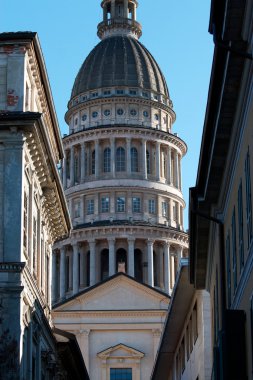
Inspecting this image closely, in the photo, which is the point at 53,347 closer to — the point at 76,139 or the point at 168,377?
the point at 168,377

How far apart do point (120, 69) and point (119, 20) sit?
10364 millimetres

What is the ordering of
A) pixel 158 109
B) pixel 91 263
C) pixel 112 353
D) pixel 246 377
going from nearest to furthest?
pixel 246 377 < pixel 112 353 < pixel 91 263 < pixel 158 109

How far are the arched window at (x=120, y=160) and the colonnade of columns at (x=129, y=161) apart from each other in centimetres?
40

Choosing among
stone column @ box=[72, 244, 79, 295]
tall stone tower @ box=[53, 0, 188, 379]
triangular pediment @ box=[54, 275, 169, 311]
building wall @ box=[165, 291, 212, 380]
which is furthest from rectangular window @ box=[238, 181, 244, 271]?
stone column @ box=[72, 244, 79, 295]

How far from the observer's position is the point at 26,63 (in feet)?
116

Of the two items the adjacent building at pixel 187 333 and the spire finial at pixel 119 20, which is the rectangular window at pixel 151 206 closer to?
the spire finial at pixel 119 20

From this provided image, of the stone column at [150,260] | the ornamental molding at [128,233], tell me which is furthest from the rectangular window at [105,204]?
the stone column at [150,260]

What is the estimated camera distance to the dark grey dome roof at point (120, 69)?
362ft

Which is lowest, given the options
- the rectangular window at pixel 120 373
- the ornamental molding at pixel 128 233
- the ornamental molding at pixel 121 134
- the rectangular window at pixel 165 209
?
the rectangular window at pixel 120 373

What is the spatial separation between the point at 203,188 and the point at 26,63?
513 inches

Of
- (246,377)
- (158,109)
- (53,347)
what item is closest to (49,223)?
(53,347)

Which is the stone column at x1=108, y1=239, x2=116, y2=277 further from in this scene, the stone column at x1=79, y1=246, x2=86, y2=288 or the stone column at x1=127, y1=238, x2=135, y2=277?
the stone column at x1=79, y1=246, x2=86, y2=288

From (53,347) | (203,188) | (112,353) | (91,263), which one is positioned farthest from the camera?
(91,263)

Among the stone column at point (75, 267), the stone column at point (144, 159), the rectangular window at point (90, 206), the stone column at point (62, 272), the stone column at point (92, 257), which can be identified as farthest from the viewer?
the stone column at point (144, 159)
